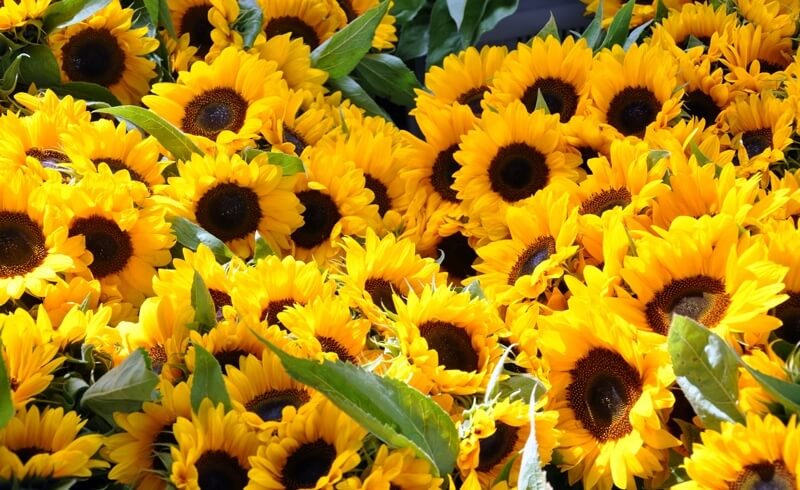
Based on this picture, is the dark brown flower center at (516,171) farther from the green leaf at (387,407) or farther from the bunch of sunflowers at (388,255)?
the green leaf at (387,407)

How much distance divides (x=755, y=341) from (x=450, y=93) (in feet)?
1.48

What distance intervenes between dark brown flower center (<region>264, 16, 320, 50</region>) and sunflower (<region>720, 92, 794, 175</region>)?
1.39 feet

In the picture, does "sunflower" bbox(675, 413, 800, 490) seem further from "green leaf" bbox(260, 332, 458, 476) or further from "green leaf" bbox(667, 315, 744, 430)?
"green leaf" bbox(260, 332, 458, 476)

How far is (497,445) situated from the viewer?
0.66m

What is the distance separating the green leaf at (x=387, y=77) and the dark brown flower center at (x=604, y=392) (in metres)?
0.59

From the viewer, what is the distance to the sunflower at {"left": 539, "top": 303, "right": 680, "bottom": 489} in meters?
0.63

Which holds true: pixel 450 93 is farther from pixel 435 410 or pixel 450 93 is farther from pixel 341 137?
pixel 435 410

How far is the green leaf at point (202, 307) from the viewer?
68 cm

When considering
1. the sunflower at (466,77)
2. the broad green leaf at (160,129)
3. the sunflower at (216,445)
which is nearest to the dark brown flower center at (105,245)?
the broad green leaf at (160,129)

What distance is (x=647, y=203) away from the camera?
735 mm

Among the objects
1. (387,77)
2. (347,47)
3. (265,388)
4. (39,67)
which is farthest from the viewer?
(387,77)

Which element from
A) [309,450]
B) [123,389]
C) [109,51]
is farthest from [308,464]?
[109,51]

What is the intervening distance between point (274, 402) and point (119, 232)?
225 millimetres

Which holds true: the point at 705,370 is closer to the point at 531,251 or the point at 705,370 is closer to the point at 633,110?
the point at 531,251
